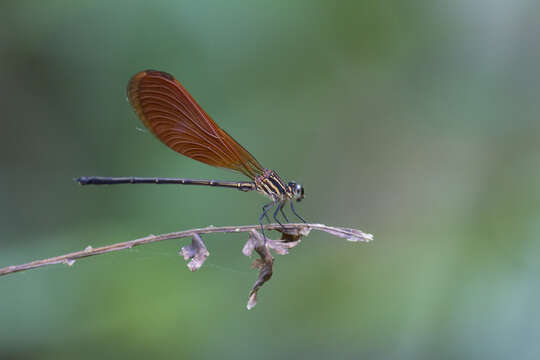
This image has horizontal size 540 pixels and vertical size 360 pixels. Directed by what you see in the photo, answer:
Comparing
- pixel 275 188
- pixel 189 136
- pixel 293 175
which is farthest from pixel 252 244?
pixel 293 175

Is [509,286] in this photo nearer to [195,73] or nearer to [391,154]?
[391,154]

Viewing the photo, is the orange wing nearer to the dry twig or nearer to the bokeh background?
the bokeh background

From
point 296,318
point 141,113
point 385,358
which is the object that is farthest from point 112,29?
point 385,358

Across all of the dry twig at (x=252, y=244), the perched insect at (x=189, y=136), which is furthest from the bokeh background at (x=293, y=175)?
the dry twig at (x=252, y=244)

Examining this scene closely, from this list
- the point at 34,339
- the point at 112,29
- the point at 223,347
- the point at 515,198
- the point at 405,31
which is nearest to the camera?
the point at 34,339

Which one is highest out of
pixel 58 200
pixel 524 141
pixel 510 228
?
pixel 524 141

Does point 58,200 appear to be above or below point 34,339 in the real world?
above

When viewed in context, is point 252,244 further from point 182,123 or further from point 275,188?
point 182,123
